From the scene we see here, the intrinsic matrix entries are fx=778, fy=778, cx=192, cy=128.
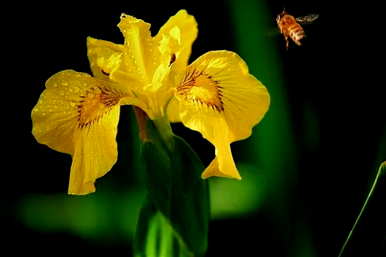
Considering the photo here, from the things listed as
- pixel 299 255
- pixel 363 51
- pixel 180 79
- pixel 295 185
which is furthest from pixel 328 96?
pixel 180 79

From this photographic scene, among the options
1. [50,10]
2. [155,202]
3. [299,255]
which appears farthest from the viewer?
[50,10]

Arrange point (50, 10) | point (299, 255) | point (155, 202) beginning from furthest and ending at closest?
point (50, 10) → point (299, 255) → point (155, 202)

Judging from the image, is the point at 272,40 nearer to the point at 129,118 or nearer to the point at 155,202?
the point at 129,118

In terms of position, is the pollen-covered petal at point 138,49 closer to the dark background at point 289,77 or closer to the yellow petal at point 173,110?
the yellow petal at point 173,110

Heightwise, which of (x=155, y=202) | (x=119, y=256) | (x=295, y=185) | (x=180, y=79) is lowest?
(x=119, y=256)

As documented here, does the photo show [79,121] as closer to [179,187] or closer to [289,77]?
[179,187]

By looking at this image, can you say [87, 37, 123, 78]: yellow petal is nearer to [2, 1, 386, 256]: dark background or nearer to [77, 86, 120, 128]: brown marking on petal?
[77, 86, 120, 128]: brown marking on petal

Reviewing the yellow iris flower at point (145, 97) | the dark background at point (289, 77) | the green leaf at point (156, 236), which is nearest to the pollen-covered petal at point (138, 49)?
the yellow iris flower at point (145, 97)

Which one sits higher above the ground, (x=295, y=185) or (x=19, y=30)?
(x=19, y=30)
